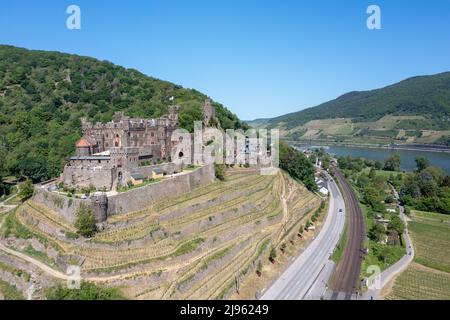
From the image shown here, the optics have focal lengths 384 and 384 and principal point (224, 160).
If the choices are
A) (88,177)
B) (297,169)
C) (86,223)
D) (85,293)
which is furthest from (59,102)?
(85,293)

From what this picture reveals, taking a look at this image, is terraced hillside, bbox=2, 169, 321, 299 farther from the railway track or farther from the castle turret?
the railway track

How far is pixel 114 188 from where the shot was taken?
147 feet

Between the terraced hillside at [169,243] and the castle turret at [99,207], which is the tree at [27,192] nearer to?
the terraced hillside at [169,243]

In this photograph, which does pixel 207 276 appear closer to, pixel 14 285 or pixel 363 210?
pixel 14 285

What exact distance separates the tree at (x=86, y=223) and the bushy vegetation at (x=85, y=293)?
17.7 ft

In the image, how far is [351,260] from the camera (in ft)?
166

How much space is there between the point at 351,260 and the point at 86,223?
Answer: 33.8 m

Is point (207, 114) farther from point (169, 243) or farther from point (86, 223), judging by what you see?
point (86, 223)

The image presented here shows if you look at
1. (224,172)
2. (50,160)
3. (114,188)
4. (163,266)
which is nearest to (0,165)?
(50,160)

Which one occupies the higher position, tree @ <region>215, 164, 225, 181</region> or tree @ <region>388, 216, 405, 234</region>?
tree @ <region>215, 164, 225, 181</region>

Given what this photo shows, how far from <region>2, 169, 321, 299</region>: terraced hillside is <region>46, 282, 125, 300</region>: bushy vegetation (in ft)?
2.90

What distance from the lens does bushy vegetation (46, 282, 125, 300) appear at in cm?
3195

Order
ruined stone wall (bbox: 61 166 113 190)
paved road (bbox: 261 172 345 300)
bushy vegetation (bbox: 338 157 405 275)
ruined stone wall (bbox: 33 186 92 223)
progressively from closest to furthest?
ruined stone wall (bbox: 33 186 92 223) → paved road (bbox: 261 172 345 300) → ruined stone wall (bbox: 61 166 113 190) → bushy vegetation (bbox: 338 157 405 275)

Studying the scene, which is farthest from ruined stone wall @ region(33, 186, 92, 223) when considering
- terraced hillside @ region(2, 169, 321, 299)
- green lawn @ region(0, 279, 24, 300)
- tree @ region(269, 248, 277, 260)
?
tree @ region(269, 248, 277, 260)
